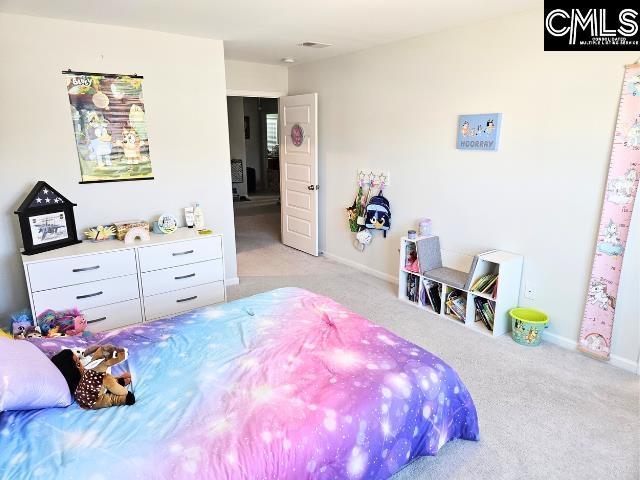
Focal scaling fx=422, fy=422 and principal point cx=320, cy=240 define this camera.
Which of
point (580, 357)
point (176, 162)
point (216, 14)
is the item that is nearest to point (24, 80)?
point (176, 162)

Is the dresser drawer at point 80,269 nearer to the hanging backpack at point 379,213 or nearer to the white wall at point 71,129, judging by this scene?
the white wall at point 71,129

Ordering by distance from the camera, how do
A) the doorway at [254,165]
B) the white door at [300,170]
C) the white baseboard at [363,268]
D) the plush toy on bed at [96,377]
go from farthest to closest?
the doorway at [254,165]
the white door at [300,170]
the white baseboard at [363,268]
the plush toy on bed at [96,377]

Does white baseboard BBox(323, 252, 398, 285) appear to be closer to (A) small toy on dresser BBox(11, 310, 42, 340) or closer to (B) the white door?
(B) the white door

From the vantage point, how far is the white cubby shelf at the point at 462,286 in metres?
3.18

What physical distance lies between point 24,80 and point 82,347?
225 cm

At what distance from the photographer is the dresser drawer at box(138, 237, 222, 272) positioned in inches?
130

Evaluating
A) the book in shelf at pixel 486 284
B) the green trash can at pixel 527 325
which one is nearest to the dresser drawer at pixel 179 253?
the book in shelf at pixel 486 284

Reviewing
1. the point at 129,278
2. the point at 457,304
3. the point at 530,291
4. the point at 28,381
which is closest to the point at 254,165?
the point at 129,278

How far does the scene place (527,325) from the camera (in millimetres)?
3039

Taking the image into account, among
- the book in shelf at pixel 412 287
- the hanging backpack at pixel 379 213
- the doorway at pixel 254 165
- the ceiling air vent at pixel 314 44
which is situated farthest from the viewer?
the doorway at pixel 254 165

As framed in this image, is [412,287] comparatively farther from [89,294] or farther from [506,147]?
[89,294]

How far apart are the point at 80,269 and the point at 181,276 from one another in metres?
0.74

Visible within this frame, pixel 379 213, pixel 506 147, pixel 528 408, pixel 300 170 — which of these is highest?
pixel 506 147

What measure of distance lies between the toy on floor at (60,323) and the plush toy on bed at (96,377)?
104cm
